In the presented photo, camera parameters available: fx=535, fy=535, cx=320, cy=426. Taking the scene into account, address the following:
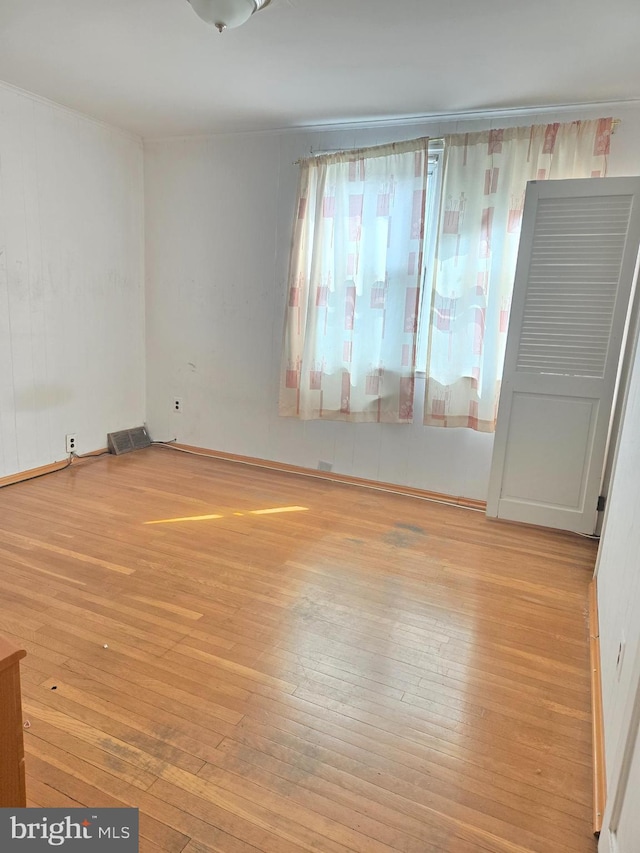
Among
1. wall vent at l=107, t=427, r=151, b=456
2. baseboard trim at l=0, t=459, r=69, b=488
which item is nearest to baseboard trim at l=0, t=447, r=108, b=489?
baseboard trim at l=0, t=459, r=69, b=488

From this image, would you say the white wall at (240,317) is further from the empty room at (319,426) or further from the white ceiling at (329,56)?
the white ceiling at (329,56)

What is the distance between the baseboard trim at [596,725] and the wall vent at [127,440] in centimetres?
368

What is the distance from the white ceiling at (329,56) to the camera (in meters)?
2.30

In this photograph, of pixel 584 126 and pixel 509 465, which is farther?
pixel 509 465

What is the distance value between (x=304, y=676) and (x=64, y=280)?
3393 millimetres

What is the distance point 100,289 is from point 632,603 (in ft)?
13.7

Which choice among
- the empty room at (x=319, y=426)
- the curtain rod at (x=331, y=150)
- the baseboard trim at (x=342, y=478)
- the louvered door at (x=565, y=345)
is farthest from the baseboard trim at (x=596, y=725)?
the curtain rod at (x=331, y=150)

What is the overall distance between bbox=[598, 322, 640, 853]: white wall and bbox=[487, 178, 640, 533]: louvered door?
2.06 ft

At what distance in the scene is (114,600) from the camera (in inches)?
93.0

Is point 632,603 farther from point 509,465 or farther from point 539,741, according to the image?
point 509,465

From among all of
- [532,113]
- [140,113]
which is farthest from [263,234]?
[532,113]

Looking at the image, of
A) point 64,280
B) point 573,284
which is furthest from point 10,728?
point 64,280

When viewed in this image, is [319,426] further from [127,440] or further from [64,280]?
[64,280]

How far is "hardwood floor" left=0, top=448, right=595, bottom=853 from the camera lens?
1416 millimetres
